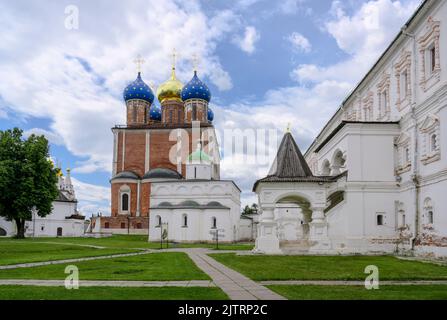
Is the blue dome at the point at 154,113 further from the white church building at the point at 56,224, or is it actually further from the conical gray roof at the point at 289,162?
the conical gray roof at the point at 289,162

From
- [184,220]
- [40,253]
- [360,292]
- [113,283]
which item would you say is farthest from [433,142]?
[184,220]

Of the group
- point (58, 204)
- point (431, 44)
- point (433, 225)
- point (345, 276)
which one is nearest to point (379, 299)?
Answer: point (345, 276)

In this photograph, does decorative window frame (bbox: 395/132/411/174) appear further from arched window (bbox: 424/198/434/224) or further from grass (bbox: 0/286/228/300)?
grass (bbox: 0/286/228/300)

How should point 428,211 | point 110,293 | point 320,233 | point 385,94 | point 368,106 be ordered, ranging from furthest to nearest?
point 368,106, point 385,94, point 320,233, point 428,211, point 110,293

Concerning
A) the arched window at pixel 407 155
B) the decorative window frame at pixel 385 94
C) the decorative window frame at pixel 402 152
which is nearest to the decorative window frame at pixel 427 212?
the decorative window frame at pixel 402 152

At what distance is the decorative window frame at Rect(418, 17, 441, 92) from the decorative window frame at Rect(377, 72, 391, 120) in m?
4.69

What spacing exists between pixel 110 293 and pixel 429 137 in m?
17.6

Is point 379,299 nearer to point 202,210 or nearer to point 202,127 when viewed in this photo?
point 202,210

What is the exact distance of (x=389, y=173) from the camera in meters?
25.5

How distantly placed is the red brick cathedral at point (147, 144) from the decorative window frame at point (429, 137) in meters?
33.9

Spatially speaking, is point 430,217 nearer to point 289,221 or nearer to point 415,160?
point 415,160

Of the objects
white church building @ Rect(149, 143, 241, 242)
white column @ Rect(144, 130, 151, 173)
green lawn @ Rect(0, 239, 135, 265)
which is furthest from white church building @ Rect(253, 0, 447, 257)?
white column @ Rect(144, 130, 151, 173)

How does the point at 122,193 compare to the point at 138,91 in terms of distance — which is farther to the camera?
the point at 138,91

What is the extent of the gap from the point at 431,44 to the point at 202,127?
124ft
